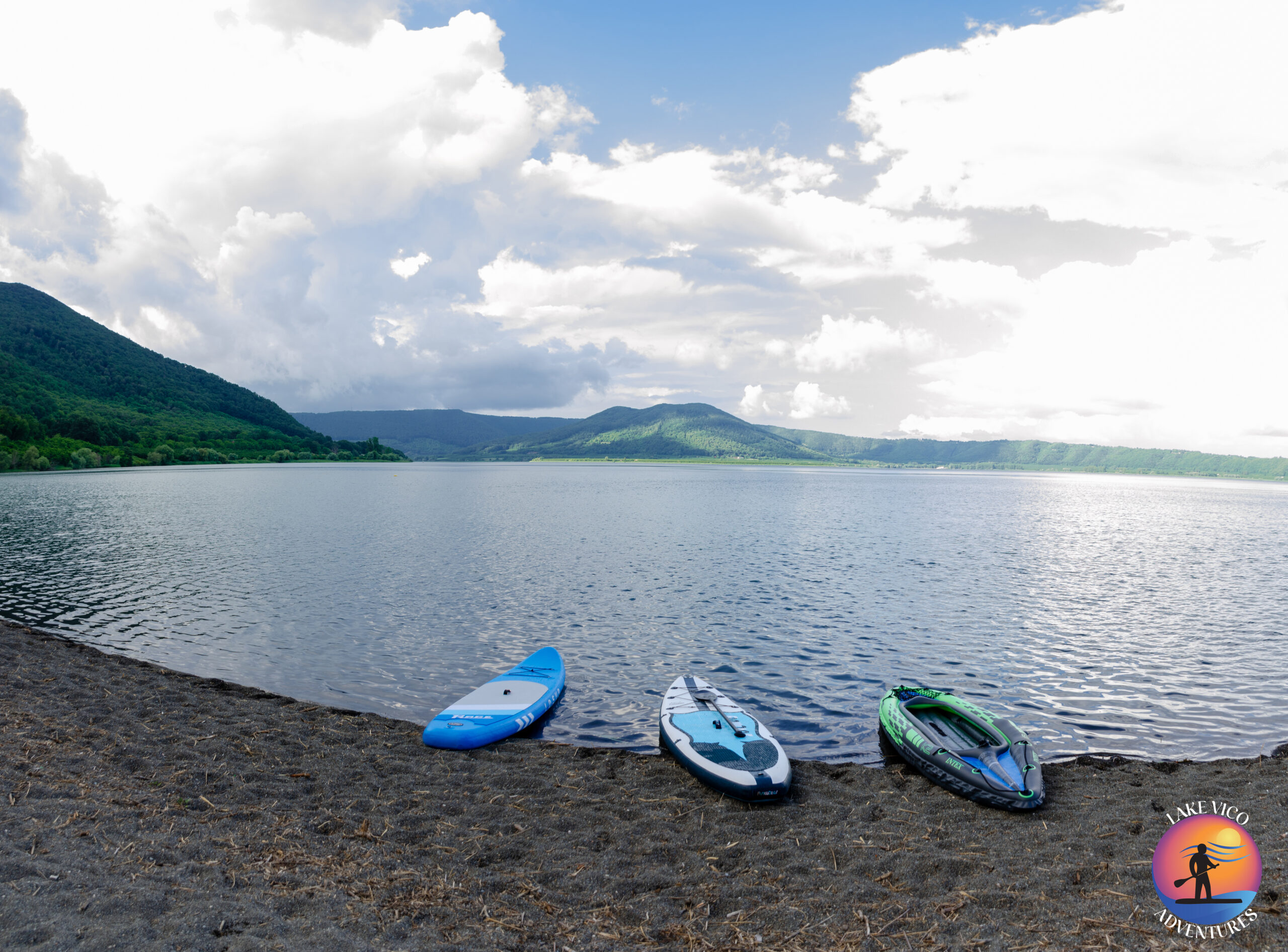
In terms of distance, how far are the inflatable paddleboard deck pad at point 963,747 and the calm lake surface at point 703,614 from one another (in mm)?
1339

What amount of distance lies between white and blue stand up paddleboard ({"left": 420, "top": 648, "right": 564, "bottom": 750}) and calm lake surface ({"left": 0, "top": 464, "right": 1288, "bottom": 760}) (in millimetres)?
826

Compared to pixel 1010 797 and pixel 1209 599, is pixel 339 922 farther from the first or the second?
pixel 1209 599

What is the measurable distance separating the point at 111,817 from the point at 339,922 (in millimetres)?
5443

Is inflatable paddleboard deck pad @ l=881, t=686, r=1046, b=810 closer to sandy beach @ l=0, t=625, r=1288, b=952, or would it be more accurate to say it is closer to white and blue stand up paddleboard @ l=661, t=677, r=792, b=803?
sandy beach @ l=0, t=625, r=1288, b=952

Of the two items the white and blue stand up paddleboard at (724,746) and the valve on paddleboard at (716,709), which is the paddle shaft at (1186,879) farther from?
the valve on paddleboard at (716,709)

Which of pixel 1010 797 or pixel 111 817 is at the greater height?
pixel 111 817

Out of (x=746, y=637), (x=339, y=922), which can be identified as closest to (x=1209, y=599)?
(x=746, y=637)

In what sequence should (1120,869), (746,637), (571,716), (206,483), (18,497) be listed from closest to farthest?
(1120,869) < (571,716) < (746,637) < (18,497) < (206,483)

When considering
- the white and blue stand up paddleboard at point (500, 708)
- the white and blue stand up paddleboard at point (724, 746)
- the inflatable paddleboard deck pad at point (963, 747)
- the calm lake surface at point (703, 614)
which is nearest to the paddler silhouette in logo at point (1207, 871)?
the inflatable paddleboard deck pad at point (963, 747)

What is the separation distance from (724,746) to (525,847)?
5.72m

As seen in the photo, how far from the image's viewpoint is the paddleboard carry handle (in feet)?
53.8

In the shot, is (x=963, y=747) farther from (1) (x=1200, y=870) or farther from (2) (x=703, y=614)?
(2) (x=703, y=614)

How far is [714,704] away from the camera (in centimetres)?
1861

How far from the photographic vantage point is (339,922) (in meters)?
8.23
